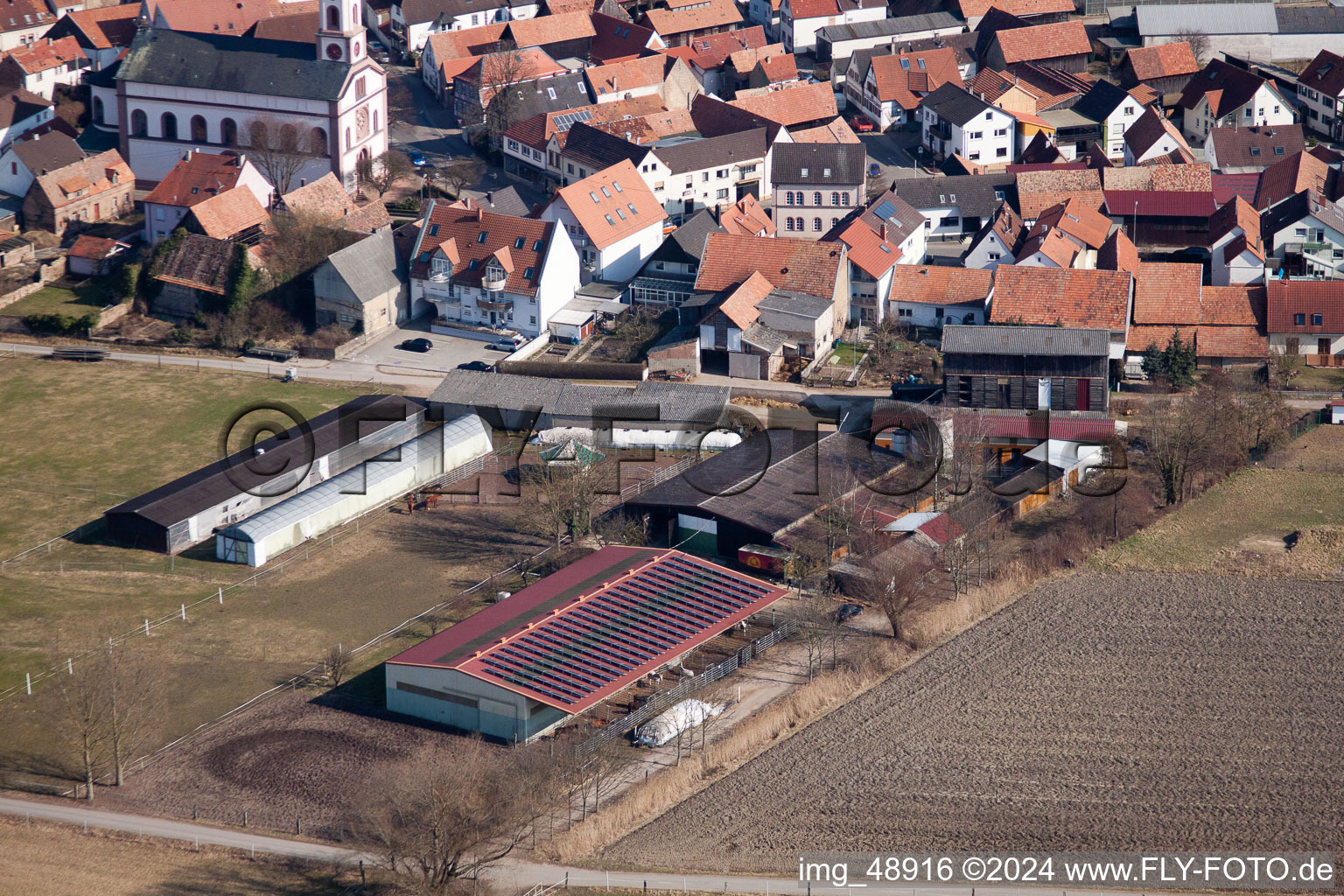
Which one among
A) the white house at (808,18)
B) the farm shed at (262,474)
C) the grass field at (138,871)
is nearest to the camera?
the grass field at (138,871)

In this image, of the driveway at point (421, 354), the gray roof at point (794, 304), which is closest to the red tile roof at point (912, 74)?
the gray roof at point (794, 304)

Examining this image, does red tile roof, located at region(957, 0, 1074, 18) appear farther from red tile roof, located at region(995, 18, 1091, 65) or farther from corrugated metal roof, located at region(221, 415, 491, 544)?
corrugated metal roof, located at region(221, 415, 491, 544)

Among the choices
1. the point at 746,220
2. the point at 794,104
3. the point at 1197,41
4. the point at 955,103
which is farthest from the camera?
the point at 1197,41

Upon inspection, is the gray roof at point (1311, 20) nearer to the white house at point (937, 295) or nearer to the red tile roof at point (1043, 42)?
the red tile roof at point (1043, 42)

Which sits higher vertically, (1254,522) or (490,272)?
(490,272)

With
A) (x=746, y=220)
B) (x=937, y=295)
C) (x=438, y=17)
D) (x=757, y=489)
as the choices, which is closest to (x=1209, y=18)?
(x=746, y=220)

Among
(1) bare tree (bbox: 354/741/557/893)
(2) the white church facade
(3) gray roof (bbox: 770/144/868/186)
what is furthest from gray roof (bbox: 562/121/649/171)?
(1) bare tree (bbox: 354/741/557/893)

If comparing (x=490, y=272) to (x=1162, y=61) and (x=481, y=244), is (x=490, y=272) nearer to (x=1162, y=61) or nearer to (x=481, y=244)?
(x=481, y=244)

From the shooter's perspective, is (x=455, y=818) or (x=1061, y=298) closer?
(x=455, y=818)
